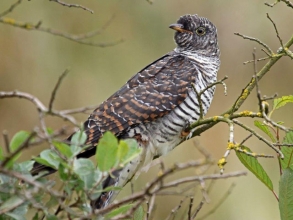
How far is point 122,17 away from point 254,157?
17.7 feet

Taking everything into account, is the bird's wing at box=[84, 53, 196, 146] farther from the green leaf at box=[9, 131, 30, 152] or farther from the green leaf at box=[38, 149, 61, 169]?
the green leaf at box=[9, 131, 30, 152]

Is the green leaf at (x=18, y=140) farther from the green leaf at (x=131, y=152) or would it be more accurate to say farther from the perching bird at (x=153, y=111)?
the perching bird at (x=153, y=111)

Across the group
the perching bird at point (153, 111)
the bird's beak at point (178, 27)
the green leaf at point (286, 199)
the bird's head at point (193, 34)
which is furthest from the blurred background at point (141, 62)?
the green leaf at point (286, 199)

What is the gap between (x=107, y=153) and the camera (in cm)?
177

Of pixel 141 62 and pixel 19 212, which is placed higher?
pixel 141 62

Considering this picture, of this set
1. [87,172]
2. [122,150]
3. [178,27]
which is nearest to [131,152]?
[122,150]

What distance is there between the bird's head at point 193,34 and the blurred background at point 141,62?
7.41 feet

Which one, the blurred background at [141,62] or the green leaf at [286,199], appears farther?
the blurred background at [141,62]

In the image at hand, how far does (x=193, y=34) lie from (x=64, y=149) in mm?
2630

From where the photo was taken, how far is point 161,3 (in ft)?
23.5

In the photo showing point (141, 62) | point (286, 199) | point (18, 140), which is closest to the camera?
point (18, 140)

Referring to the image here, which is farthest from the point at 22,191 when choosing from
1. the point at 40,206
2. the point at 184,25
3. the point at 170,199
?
the point at 170,199

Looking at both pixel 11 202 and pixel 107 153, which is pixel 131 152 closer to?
pixel 107 153

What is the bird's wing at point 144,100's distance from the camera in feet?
11.5
